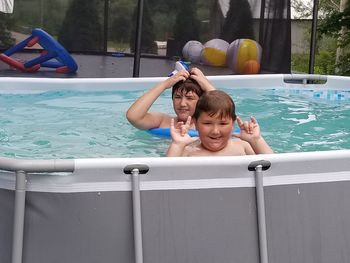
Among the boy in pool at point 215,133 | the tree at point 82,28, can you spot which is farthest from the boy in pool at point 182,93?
the tree at point 82,28

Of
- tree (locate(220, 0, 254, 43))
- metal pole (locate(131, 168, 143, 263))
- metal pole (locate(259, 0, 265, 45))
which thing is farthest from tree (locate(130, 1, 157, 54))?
metal pole (locate(131, 168, 143, 263))

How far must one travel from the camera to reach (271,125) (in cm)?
494

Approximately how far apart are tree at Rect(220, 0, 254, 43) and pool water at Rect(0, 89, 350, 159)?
3.28 metres

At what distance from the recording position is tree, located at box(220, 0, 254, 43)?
9.08 meters

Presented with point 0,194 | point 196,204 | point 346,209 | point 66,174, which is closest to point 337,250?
point 346,209

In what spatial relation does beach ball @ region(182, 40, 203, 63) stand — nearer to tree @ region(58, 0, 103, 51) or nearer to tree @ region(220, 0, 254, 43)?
tree @ region(220, 0, 254, 43)

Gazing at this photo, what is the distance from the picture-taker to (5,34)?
9.93 metres

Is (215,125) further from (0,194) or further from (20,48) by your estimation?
(20,48)

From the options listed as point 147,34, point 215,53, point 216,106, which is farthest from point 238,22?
point 216,106

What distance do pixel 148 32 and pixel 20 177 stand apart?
8048 millimetres

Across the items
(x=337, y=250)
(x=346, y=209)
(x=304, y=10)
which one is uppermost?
(x=304, y=10)

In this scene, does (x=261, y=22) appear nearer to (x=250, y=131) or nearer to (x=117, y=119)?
(x=117, y=119)

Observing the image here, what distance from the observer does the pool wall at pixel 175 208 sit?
2.43 metres

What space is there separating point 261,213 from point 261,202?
0.14ft
